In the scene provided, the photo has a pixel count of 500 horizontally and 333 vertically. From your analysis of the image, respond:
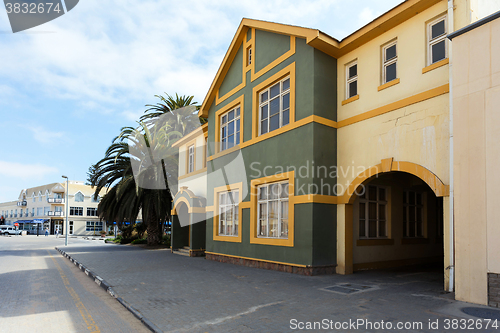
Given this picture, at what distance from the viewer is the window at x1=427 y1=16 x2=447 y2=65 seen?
9211mm

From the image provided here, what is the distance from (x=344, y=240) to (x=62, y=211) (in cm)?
7730

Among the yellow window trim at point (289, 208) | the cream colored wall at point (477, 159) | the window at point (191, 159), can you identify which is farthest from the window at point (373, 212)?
the window at point (191, 159)

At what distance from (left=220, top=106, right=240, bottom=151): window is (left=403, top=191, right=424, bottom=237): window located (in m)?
7.50

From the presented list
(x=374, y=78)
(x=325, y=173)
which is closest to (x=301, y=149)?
(x=325, y=173)

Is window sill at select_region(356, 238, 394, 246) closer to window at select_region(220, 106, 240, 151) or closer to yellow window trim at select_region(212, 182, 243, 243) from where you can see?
yellow window trim at select_region(212, 182, 243, 243)

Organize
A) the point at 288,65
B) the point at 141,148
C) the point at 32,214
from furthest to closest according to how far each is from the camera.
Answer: the point at 32,214
the point at 141,148
the point at 288,65

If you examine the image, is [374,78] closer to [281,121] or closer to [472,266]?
[281,121]

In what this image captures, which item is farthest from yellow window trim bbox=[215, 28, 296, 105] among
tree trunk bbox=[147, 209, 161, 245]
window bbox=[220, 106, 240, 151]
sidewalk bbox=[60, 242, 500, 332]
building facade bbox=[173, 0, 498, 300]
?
tree trunk bbox=[147, 209, 161, 245]

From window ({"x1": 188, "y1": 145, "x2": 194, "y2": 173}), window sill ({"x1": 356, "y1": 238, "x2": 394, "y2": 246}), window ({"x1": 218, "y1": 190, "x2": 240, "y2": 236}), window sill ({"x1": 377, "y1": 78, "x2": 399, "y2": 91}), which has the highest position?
window sill ({"x1": 377, "y1": 78, "x2": 399, "y2": 91})

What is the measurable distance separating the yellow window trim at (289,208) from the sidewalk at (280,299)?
1.22 meters

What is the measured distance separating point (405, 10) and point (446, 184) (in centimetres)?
494

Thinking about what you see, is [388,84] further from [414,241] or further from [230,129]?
[230,129]

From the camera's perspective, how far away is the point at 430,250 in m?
14.5

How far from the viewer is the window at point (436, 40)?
9.21 m
